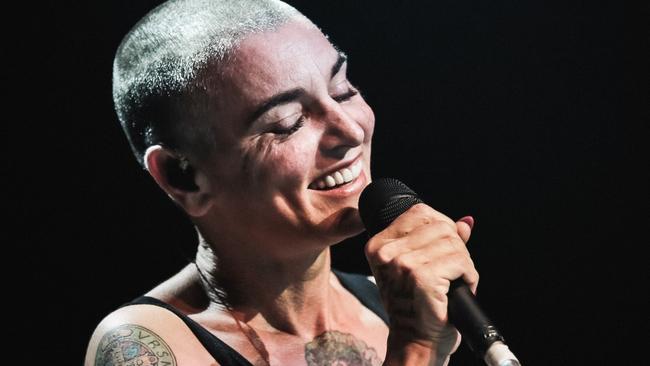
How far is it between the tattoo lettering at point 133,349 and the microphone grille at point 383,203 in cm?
47

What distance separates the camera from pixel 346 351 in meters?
1.77

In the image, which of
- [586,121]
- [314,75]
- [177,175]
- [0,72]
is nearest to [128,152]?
[0,72]

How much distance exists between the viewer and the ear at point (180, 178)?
163cm

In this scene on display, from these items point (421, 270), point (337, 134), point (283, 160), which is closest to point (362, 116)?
point (337, 134)

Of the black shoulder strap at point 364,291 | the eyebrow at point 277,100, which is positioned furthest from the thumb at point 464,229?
the black shoulder strap at point 364,291

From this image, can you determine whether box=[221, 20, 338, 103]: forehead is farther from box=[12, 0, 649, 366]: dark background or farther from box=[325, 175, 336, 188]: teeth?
box=[12, 0, 649, 366]: dark background

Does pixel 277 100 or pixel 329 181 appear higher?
pixel 277 100

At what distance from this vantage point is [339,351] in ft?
5.79

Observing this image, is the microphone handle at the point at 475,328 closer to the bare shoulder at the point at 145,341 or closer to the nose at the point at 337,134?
the nose at the point at 337,134

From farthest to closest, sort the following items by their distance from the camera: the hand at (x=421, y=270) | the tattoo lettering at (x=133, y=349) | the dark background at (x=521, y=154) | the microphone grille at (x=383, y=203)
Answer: the dark background at (x=521, y=154) → the tattoo lettering at (x=133, y=349) → the microphone grille at (x=383, y=203) → the hand at (x=421, y=270)

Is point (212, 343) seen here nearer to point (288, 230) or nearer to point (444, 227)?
point (288, 230)

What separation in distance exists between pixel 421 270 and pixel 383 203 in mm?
202

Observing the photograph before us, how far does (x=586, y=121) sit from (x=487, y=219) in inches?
17.2

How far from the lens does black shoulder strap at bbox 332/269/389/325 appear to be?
198 cm
